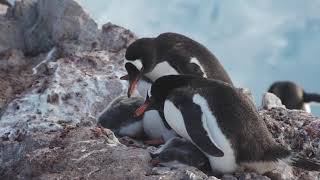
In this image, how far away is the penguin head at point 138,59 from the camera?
742 centimetres

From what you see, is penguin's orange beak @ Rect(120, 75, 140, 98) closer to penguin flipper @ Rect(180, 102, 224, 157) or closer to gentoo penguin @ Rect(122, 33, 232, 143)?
gentoo penguin @ Rect(122, 33, 232, 143)

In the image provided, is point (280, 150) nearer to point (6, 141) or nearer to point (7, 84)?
point (6, 141)

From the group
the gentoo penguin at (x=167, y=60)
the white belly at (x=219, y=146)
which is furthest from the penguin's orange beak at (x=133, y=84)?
the white belly at (x=219, y=146)

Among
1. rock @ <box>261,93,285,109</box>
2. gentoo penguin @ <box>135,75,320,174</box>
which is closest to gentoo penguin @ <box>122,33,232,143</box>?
rock @ <box>261,93,285,109</box>

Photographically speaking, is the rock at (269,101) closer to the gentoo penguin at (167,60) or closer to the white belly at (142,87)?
the gentoo penguin at (167,60)

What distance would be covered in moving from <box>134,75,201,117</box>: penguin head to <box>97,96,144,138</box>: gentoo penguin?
859mm

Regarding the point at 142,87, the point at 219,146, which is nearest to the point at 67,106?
the point at 142,87

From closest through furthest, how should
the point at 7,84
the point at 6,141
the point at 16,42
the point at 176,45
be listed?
1. the point at 6,141
2. the point at 176,45
3. the point at 7,84
4. the point at 16,42

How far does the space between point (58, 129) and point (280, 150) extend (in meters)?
2.31

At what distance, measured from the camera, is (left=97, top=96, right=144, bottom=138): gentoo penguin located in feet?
23.5

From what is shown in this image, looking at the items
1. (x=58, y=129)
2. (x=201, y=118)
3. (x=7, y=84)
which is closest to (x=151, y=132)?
(x=58, y=129)

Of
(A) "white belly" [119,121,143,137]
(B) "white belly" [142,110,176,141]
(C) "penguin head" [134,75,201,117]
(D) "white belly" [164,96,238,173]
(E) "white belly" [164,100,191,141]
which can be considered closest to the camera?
(D) "white belly" [164,96,238,173]

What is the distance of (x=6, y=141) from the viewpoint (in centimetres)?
682

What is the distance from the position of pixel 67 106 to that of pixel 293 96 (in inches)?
309
